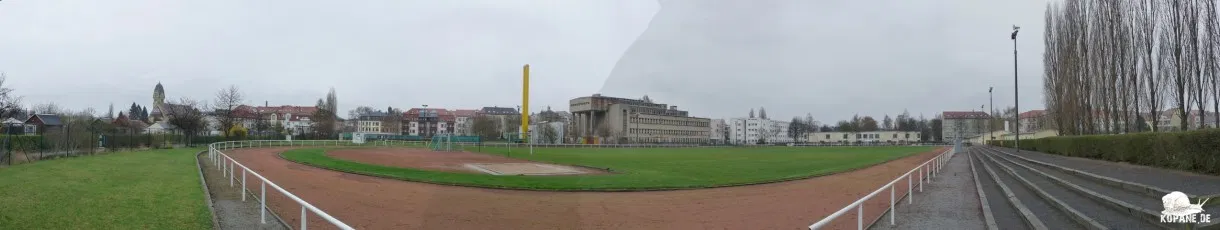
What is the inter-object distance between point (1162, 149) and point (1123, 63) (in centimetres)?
1972

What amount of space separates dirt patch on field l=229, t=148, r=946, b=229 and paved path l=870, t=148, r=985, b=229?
1.96 ft

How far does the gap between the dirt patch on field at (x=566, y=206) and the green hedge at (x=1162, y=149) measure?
5834 mm

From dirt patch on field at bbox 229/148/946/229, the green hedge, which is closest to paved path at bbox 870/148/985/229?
dirt patch on field at bbox 229/148/946/229

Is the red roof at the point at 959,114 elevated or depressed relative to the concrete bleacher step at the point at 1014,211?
elevated

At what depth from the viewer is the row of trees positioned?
23.2 meters

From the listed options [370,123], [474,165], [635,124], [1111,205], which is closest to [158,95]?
[370,123]

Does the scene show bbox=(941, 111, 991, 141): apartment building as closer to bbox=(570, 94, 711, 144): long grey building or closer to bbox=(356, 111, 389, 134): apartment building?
bbox=(570, 94, 711, 144): long grey building

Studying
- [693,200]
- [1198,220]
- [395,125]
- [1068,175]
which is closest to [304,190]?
[693,200]

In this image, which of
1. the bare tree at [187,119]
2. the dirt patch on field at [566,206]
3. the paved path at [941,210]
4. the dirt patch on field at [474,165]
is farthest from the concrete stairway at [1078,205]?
the bare tree at [187,119]

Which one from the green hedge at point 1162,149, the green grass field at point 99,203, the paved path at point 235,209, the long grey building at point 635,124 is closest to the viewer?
the green grass field at point 99,203

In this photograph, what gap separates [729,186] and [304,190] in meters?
13.2

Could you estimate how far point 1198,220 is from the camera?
5.29 metres

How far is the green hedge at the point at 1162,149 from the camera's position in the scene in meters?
12.6

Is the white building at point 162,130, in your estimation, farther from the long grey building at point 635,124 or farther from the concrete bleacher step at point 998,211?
the concrete bleacher step at point 998,211
